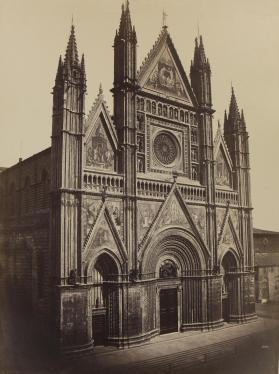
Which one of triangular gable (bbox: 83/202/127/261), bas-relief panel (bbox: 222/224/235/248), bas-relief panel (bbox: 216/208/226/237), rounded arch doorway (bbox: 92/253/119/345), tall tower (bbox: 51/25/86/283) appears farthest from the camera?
bas-relief panel (bbox: 222/224/235/248)

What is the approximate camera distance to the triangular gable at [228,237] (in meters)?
21.2

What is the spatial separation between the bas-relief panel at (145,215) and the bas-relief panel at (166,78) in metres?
Answer: 6.01

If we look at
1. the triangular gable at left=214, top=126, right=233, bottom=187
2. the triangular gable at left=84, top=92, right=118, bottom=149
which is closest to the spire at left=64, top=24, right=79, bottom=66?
the triangular gable at left=84, top=92, right=118, bottom=149

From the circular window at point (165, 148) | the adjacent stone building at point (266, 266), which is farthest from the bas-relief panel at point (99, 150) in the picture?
the adjacent stone building at point (266, 266)

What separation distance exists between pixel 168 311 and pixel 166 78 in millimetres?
11828

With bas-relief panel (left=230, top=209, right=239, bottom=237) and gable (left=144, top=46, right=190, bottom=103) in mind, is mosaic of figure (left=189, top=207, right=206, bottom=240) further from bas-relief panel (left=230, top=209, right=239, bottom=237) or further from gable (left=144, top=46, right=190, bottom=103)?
gable (left=144, top=46, right=190, bottom=103)

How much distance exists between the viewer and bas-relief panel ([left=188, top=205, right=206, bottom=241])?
2008cm

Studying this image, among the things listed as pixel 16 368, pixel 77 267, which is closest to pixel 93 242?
→ pixel 77 267

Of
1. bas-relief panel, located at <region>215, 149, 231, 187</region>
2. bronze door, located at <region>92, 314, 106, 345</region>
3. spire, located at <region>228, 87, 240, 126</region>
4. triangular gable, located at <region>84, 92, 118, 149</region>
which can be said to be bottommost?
bronze door, located at <region>92, 314, 106, 345</region>

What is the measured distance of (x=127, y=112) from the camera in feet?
59.4

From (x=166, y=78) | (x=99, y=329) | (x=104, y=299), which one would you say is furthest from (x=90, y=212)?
(x=166, y=78)

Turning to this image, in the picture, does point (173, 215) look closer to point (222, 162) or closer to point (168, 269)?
point (168, 269)

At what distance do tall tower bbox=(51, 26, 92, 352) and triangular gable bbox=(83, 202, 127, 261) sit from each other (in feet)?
1.78

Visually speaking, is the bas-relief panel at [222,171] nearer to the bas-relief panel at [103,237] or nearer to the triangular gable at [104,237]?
the triangular gable at [104,237]
